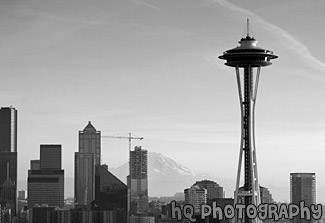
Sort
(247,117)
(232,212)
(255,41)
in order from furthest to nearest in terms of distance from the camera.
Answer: (255,41) → (247,117) → (232,212)

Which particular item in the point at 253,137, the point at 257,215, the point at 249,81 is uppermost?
the point at 249,81

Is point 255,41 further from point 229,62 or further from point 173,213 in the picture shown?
point 173,213

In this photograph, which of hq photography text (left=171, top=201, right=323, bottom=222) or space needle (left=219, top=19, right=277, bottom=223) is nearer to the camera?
hq photography text (left=171, top=201, right=323, bottom=222)

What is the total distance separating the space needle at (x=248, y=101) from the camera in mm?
109500

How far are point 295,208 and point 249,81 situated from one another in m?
32.8

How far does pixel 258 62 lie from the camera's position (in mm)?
112562

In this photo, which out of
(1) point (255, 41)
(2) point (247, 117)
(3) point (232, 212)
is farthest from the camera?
(1) point (255, 41)

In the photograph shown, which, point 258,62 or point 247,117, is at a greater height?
point 258,62

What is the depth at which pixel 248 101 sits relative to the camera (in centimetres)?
10956

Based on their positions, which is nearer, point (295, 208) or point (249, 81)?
point (295, 208)

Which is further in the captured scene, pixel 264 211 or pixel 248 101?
pixel 248 101

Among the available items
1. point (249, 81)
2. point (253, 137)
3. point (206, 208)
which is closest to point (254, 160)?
point (253, 137)

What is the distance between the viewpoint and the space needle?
109500 millimetres

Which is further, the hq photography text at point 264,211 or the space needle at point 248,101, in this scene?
the space needle at point 248,101
